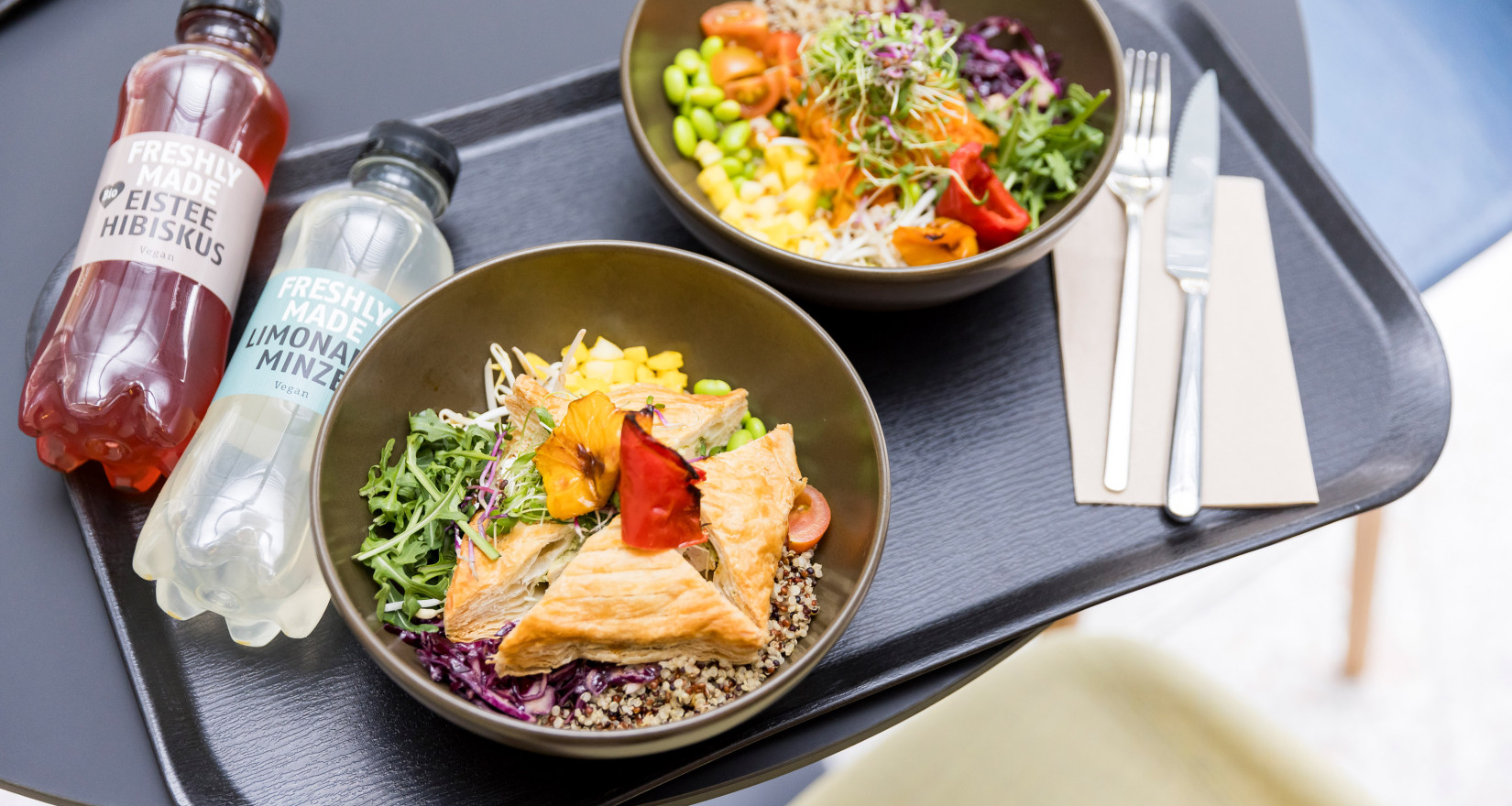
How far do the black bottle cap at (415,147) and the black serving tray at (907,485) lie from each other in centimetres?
17

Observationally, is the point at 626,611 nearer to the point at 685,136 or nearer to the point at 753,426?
the point at 753,426

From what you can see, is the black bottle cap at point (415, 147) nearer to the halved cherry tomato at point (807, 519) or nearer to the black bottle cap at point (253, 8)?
the black bottle cap at point (253, 8)

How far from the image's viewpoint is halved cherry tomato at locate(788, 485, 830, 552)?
163 centimetres

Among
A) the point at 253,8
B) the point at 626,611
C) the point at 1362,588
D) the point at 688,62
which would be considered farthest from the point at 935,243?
the point at 1362,588

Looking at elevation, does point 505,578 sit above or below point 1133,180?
below

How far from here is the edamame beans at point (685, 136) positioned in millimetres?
2037

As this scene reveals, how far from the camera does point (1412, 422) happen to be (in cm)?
194

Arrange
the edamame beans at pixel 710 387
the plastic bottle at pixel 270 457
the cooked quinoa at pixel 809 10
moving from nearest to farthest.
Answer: the plastic bottle at pixel 270 457, the edamame beans at pixel 710 387, the cooked quinoa at pixel 809 10

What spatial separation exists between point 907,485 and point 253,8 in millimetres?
1533

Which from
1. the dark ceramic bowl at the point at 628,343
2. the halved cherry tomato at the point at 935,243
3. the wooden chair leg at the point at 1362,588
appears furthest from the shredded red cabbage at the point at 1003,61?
the wooden chair leg at the point at 1362,588

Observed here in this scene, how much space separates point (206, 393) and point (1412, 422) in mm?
2311

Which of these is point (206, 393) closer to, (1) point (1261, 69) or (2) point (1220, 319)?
(2) point (1220, 319)

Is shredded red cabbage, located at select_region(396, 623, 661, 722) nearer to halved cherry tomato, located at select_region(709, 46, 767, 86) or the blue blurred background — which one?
halved cherry tomato, located at select_region(709, 46, 767, 86)

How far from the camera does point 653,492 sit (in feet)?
4.51
